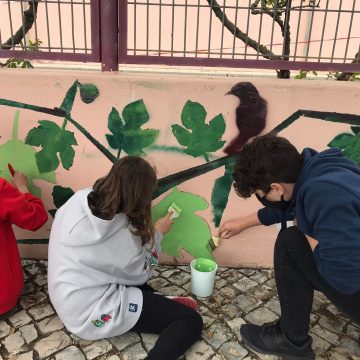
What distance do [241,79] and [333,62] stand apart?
2.04 feet

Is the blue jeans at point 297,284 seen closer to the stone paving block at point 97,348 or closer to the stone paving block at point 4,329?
the stone paving block at point 97,348

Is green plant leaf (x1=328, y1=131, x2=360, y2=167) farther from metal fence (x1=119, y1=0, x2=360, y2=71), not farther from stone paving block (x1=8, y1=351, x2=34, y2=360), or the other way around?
stone paving block (x1=8, y1=351, x2=34, y2=360)

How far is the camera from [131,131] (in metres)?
2.77

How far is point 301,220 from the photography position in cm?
188

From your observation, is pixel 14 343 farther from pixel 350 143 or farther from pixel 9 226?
pixel 350 143

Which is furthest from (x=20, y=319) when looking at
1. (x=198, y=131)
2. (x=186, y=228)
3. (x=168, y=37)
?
(x=168, y=37)

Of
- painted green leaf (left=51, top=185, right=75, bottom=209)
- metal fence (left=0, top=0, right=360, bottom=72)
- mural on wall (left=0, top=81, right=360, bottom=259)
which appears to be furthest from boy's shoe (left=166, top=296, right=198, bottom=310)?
metal fence (left=0, top=0, right=360, bottom=72)

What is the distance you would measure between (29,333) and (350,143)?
224cm

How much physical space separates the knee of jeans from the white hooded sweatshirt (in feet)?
2.42

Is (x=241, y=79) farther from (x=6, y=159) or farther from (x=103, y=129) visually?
(x=6, y=159)

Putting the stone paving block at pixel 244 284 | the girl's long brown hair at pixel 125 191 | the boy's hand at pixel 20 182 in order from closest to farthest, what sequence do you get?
the girl's long brown hair at pixel 125 191 → the boy's hand at pixel 20 182 → the stone paving block at pixel 244 284

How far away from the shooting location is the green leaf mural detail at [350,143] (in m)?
2.78

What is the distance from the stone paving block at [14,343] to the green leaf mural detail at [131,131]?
48.8 inches

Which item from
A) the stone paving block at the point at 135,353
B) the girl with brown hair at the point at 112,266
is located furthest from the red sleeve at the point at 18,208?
the stone paving block at the point at 135,353
